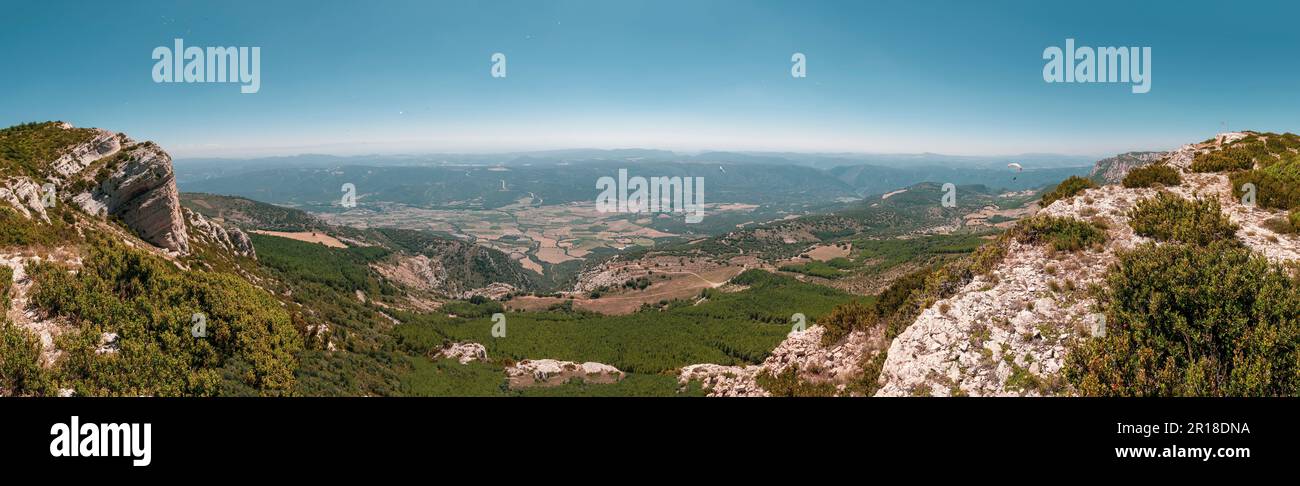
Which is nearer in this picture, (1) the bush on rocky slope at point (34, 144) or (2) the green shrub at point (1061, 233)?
(2) the green shrub at point (1061, 233)

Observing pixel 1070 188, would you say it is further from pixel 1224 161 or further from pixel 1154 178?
pixel 1224 161

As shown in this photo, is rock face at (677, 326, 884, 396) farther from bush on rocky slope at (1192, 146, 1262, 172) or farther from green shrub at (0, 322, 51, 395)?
green shrub at (0, 322, 51, 395)

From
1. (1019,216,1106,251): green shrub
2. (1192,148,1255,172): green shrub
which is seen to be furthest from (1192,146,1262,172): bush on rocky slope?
(1019,216,1106,251): green shrub

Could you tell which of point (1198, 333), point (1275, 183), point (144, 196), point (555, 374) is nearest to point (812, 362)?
point (1198, 333)

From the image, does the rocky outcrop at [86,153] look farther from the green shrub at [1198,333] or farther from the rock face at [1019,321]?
the green shrub at [1198,333]

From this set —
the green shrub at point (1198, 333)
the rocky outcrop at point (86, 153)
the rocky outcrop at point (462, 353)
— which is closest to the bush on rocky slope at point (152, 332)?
the rocky outcrop at point (86, 153)

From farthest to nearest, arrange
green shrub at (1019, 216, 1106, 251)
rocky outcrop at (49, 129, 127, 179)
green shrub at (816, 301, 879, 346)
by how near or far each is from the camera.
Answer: rocky outcrop at (49, 129, 127, 179)
green shrub at (816, 301, 879, 346)
green shrub at (1019, 216, 1106, 251)
